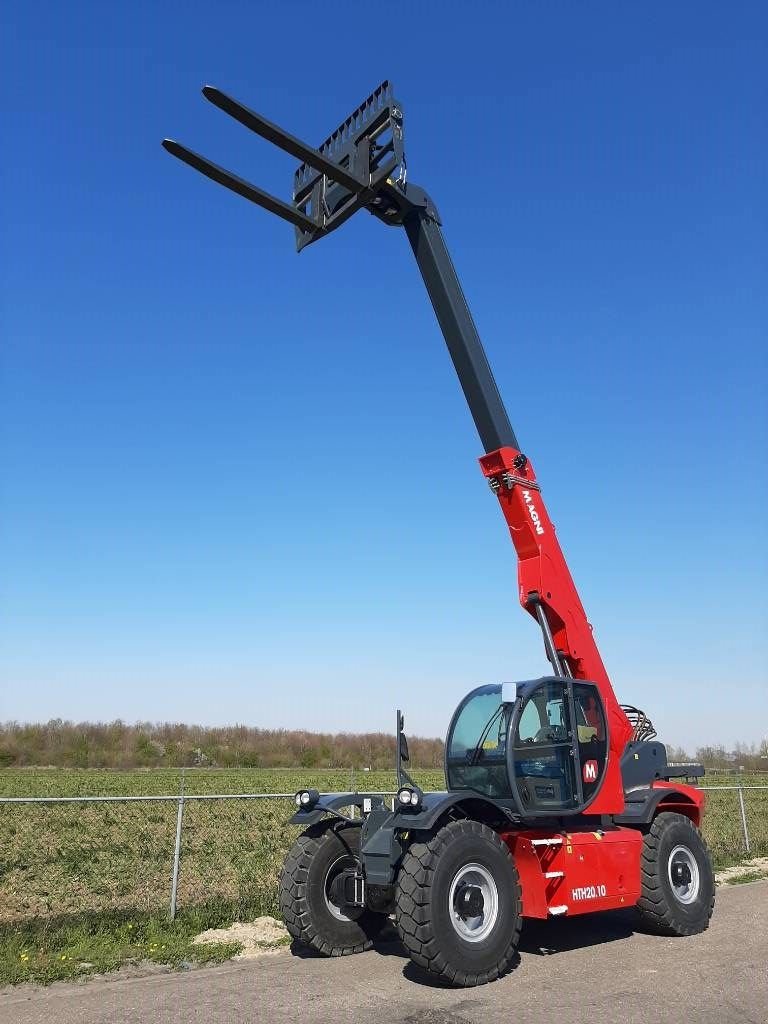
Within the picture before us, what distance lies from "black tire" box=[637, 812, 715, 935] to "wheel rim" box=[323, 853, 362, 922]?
2812 mm

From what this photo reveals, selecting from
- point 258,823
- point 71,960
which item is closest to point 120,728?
point 258,823

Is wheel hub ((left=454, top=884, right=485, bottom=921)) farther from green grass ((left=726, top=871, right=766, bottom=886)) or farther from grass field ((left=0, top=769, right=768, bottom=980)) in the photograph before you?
green grass ((left=726, top=871, right=766, bottom=886))

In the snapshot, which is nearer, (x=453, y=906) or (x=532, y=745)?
(x=453, y=906)

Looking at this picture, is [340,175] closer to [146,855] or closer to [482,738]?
[482,738]

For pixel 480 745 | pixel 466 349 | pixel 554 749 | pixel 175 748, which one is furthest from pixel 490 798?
pixel 175 748

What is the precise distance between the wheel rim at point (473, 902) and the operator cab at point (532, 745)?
84 centimetres

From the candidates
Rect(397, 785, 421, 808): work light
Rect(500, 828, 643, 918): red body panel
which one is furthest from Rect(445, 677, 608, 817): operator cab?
Rect(397, 785, 421, 808): work light

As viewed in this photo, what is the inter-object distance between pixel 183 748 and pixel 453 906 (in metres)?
62.0

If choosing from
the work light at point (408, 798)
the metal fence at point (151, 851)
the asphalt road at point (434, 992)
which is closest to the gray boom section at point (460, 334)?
the work light at point (408, 798)

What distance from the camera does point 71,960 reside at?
678 centimetres

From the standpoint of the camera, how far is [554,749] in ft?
25.2

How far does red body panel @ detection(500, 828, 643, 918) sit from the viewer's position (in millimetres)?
6926

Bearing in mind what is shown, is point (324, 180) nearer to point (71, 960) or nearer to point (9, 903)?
point (71, 960)

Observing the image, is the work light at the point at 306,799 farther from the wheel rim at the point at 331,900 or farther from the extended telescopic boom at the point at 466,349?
the extended telescopic boom at the point at 466,349
